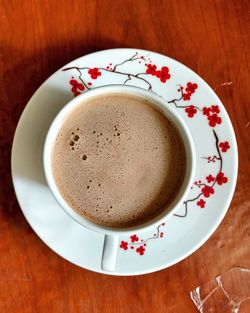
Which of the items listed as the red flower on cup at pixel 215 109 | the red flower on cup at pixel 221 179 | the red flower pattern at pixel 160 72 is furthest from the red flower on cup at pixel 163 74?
the red flower on cup at pixel 221 179

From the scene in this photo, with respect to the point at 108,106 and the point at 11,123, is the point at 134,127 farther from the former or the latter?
the point at 11,123

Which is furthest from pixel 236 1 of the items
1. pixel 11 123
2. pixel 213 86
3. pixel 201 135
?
pixel 11 123

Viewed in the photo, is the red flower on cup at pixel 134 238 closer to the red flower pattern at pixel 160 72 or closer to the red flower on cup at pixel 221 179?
the red flower on cup at pixel 221 179

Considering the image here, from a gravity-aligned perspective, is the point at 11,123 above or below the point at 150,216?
above

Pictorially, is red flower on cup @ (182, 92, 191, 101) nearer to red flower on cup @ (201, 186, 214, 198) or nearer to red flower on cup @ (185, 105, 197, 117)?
red flower on cup @ (185, 105, 197, 117)

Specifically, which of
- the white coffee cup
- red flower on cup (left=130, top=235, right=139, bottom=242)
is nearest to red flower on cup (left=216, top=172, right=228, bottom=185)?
the white coffee cup

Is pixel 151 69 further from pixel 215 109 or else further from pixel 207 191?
pixel 207 191

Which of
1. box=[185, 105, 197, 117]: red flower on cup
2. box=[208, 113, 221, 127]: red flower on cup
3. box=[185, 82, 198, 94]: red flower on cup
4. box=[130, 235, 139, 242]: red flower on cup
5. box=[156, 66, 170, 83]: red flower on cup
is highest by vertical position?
box=[156, 66, 170, 83]: red flower on cup
